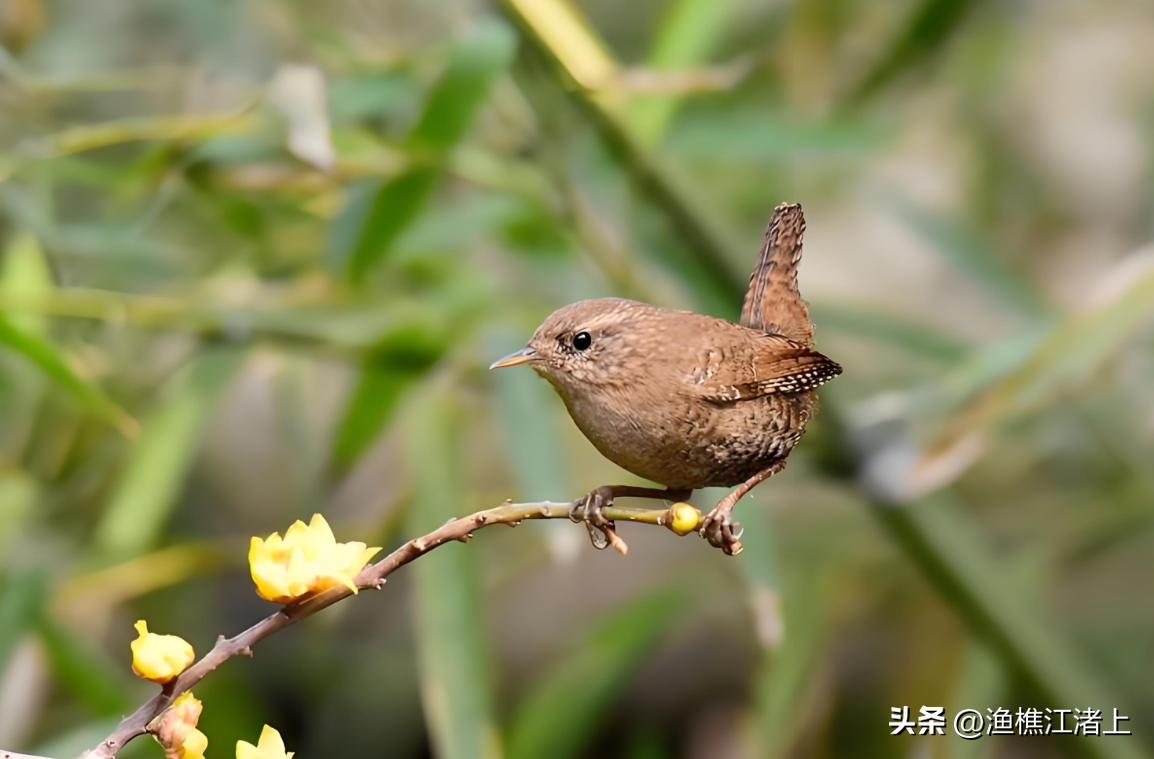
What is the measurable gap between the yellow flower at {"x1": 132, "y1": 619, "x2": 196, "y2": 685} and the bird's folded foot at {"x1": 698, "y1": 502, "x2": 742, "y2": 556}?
0.65ft

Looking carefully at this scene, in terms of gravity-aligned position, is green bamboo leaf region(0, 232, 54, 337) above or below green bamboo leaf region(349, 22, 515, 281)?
above

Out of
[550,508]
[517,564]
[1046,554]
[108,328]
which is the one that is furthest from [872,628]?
[550,508]

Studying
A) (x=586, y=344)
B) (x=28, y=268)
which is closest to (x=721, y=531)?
(x=586, y=344)

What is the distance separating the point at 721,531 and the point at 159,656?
0.71ft

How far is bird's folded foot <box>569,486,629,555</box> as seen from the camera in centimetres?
41

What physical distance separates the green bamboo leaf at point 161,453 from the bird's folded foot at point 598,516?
3.42ft

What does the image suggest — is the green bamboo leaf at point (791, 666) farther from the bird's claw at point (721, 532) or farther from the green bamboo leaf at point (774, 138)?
the bird's claw at point (721, 532)

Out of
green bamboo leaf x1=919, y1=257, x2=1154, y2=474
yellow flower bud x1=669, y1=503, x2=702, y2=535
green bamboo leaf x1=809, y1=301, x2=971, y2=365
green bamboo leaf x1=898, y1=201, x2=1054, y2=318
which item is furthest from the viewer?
green bamboo leaf x1=898, y1=201, x2=1054, y2=318

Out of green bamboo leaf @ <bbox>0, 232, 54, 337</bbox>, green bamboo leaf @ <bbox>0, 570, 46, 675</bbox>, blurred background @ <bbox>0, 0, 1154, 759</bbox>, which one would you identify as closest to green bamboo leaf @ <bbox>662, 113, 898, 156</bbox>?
blurred background @ <bbox>0, 0, 1154, 759</bbox>

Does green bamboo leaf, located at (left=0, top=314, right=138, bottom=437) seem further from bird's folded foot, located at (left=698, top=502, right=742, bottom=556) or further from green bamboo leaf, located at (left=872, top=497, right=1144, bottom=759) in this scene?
green bamboo leaf, located at (left=872, top=497, right=1144, bottom=759)

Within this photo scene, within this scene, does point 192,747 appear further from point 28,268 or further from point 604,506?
point 28,268


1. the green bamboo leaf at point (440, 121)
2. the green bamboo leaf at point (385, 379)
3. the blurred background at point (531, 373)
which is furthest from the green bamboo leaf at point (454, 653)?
the green bamboo leaf at point (440, 121)

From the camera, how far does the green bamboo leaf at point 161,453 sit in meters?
1.35

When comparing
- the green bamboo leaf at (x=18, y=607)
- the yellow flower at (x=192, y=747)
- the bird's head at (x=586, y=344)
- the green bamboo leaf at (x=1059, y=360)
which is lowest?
Result: the yellow flower at (x=192, y=747)
